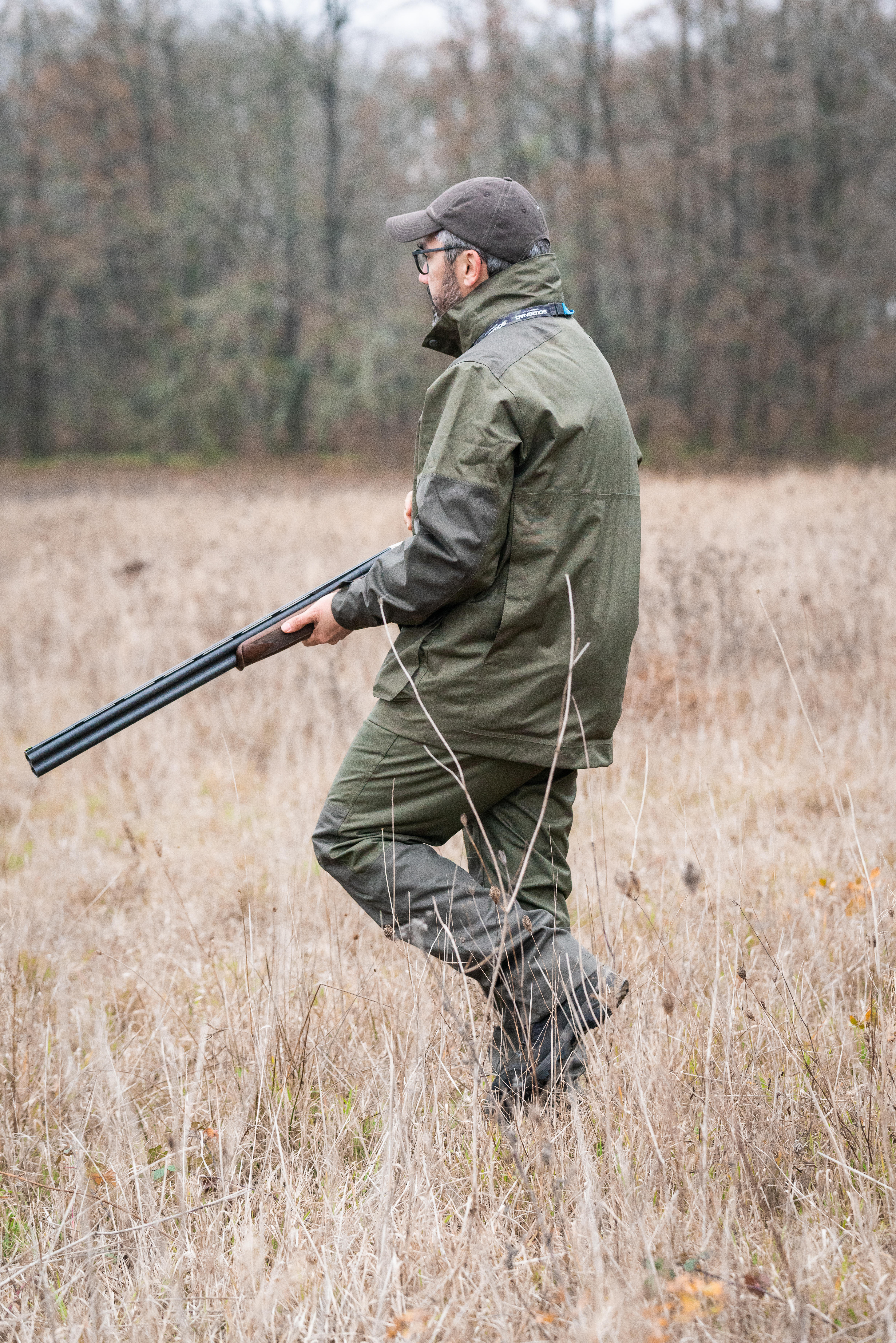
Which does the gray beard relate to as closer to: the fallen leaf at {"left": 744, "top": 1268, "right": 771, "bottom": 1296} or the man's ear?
the man's ear

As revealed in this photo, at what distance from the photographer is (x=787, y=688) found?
5.90 meters

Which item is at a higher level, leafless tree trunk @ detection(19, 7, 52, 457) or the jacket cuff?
leafless tree trunk @ detection(19, 7, 52, 457)

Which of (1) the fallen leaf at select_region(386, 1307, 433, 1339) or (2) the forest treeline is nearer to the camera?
(1) the fallen leaf at select_region(386, 1307, 433, 1339)

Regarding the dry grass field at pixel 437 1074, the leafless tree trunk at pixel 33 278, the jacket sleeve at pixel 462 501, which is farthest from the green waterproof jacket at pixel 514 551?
the leafless tree trunk at pixel 33 278

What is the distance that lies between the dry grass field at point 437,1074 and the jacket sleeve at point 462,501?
0.59m

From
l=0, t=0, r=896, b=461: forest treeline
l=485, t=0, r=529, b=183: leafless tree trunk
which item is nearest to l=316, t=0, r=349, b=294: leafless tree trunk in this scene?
l=0, t=0, r=896, b=461: forest treeline

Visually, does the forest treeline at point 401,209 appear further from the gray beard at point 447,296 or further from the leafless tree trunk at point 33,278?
the gray beard at point 447,296

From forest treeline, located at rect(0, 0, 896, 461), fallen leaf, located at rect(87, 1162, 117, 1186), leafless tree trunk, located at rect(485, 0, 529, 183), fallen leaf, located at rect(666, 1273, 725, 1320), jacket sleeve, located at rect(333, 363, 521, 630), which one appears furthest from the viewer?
leafless tree trunk, located at rect(485, 0, 529, 183)

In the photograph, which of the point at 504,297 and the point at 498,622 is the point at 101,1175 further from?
the point at 504,297

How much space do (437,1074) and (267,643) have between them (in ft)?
3.35

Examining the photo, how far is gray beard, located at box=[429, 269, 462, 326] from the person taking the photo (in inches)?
97.0

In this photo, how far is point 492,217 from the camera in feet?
7.78

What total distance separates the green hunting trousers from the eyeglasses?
1023 millimetres

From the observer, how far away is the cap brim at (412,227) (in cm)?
246
